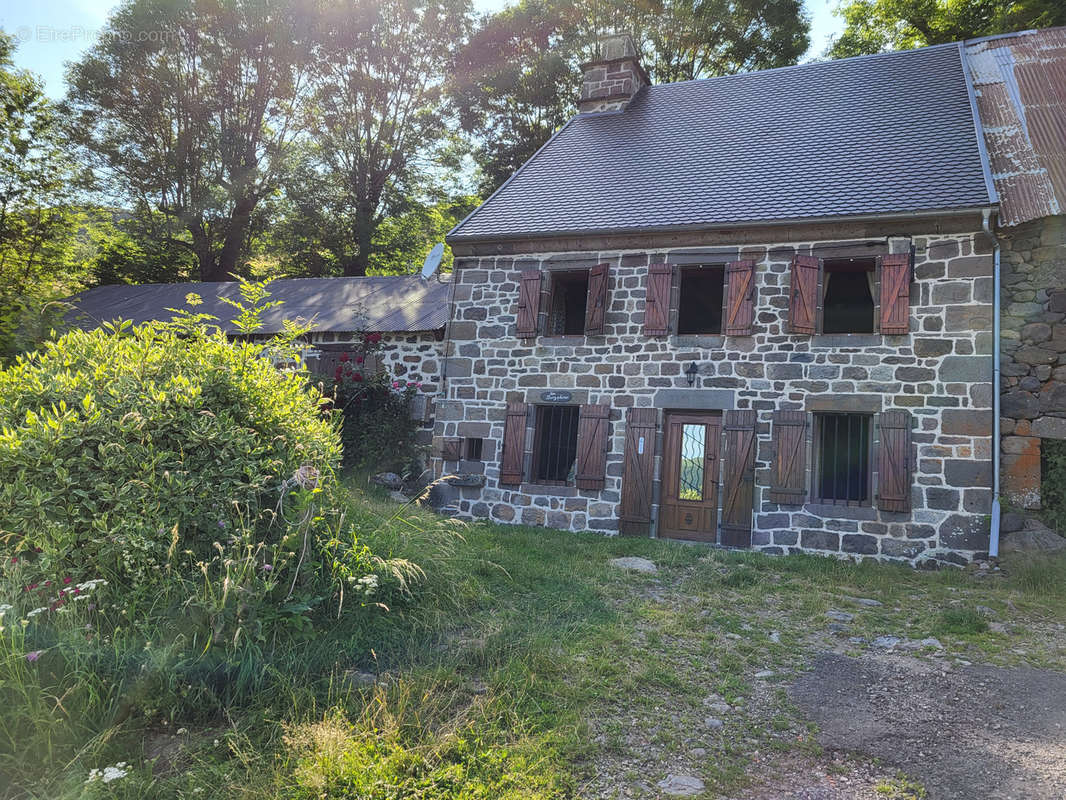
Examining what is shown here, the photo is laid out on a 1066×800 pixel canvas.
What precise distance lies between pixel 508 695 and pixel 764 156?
31.7 ft

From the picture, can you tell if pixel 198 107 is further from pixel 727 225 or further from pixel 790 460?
pixel 790 460

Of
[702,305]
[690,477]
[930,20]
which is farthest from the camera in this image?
[930,20]

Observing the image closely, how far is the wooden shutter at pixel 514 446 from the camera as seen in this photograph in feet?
33.9

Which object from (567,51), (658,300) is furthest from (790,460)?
(567,51)

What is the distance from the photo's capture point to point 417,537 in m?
5.55

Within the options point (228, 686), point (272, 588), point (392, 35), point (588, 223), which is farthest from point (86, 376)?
point (392, 35)

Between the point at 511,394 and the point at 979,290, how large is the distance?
610cm

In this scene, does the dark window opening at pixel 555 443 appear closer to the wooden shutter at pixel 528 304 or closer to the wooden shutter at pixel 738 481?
the wooden shutter at pixel 528 304

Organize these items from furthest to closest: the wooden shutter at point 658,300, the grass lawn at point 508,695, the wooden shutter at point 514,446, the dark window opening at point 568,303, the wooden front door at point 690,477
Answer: the dark window opening at point 568,303 → the wooden shutter at point 514,446 → the wooden shutter at point 658,300 → the wooden front door at point 690,477 → the grass lawn at point 508,695

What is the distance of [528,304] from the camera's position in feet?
34.9

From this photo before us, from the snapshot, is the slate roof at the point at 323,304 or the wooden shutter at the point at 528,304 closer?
the wooden shutter at the point at 528,304

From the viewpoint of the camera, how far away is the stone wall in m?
8.29

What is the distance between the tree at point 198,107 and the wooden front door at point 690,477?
18.5 meters

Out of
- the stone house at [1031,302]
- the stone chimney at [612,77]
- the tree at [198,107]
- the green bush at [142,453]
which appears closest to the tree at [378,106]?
the tree at [198,107]
